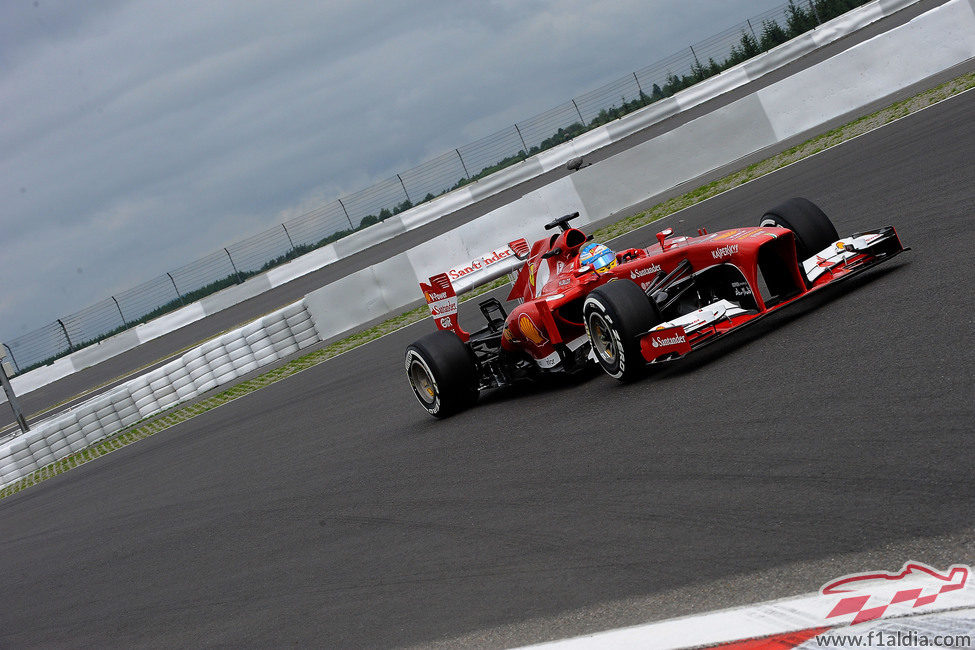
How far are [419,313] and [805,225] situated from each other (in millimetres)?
11102

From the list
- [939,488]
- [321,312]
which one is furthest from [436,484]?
[321,312]

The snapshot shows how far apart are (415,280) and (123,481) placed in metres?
Result: 7.88

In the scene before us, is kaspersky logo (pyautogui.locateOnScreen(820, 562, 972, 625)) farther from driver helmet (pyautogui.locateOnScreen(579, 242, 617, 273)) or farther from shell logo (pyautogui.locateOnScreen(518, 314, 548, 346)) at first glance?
shell logo (pyautogui.locateOnScreen(518, 314, 548, 346))

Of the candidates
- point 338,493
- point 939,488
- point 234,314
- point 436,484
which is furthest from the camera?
point 234,314

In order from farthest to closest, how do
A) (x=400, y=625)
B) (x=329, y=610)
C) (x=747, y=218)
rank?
(x=747, y=218)
(x=329, y=610)
(x=400, y=625)

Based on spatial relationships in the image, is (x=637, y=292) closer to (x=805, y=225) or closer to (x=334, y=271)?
(x=805, y=225)

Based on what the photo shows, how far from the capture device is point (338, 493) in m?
8.15

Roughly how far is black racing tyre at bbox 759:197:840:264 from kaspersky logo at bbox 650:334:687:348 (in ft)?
4.20

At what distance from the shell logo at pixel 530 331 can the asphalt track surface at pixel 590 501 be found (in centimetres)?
49

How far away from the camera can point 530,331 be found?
28.3 feet

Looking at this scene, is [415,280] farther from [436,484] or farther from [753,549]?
[753,549]

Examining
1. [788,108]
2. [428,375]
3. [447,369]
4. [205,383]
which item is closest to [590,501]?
[447,369]

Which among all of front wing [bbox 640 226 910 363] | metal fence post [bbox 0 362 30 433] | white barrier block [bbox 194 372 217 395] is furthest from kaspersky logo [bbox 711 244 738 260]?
metal fence post [bbox 0 362 30 433]

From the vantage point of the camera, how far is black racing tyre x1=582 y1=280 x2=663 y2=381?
23.7ft
